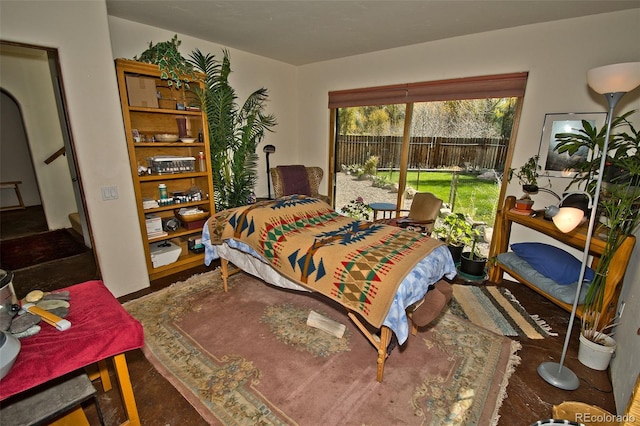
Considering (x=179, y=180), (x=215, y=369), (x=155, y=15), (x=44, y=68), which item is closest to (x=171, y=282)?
(x=179, y=180)

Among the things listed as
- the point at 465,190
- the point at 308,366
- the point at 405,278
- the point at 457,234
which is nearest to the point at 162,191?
the point at 308,366

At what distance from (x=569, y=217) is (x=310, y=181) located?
323cm

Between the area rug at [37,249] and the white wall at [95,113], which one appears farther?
the area rug at [37,249]

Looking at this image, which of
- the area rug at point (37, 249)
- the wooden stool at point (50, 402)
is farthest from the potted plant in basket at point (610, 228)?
the area rug at point (37, 249)

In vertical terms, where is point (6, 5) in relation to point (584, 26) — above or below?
below

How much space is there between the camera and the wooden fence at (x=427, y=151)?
3.35 metres

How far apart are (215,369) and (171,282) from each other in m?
1.49

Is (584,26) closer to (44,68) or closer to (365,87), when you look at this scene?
(365,87)

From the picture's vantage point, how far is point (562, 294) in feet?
7.68

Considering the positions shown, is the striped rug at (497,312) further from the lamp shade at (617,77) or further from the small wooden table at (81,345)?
the small wooden table at (81,345)

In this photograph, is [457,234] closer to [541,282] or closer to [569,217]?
[541,282]

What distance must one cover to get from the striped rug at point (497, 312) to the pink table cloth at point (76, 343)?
2.56 meters

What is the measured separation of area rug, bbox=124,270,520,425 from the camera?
1657 millimetres

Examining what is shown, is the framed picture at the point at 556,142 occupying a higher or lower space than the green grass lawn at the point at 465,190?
higher
